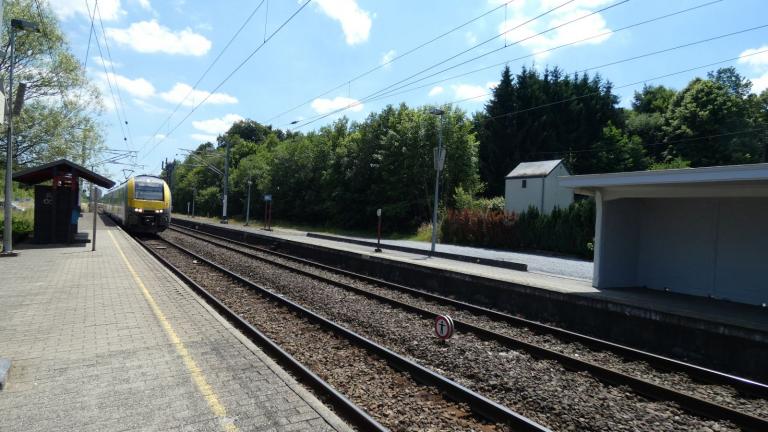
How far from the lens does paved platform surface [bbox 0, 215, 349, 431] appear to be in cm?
427

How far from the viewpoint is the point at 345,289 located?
1263cm

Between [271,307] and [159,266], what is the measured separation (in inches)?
247

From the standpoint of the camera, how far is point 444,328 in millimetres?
7621

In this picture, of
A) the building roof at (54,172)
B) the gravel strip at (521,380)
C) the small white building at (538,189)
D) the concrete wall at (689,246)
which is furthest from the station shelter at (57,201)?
the small white building at (538,189)

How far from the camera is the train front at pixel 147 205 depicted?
1042 inches

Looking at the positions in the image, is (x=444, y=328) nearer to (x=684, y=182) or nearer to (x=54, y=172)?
(x=684, y=182)

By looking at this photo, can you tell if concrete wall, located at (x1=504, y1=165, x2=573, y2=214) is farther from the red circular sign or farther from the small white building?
the red circular sign

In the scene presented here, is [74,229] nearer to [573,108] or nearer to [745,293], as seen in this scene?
[745,293]

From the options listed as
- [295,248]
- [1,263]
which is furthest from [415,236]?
[1,263]

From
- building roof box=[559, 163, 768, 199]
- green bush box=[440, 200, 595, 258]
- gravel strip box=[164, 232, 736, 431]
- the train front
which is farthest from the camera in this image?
the train front

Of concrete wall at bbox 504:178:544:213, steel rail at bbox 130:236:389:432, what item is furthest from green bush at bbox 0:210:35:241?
concrete wall at bbox 504:178:544:213

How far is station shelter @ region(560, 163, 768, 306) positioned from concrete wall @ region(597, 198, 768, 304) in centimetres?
A: 2

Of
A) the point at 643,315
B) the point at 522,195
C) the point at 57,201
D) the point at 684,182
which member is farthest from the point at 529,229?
the point at 57,201

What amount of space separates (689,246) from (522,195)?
20881 mm
